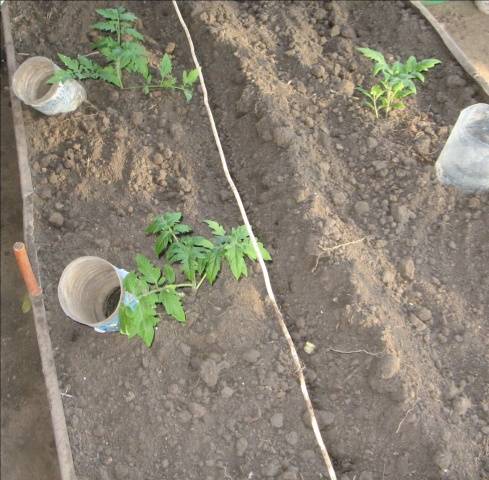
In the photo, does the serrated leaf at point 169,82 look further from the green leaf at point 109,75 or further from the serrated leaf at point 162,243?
the serrated leaf at point 162,243

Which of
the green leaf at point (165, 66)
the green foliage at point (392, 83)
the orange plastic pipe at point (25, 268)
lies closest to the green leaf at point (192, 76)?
the green leaf at point (165, 66)

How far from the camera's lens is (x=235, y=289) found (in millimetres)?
2816

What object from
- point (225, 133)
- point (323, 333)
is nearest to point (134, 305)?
point (323, 333)

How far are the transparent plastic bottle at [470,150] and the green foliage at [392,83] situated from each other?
0.42 metres

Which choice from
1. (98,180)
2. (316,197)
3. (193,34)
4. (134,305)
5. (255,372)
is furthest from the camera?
(193,34)

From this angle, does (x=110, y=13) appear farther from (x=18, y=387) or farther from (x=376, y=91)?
(x=18, y=387)

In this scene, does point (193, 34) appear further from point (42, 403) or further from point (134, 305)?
point (42, 403)

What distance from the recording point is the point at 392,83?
10.4ft

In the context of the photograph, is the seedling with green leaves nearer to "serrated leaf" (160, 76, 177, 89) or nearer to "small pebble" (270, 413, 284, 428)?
"serrated leaf" (160, 76, 177, 89)

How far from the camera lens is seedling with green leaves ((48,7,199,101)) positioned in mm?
3287

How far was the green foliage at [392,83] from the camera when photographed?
3.17 metres

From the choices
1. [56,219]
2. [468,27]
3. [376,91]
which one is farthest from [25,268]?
[468,27]

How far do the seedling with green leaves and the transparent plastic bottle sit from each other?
60.4 inches

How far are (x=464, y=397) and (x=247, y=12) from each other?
9.25ft
